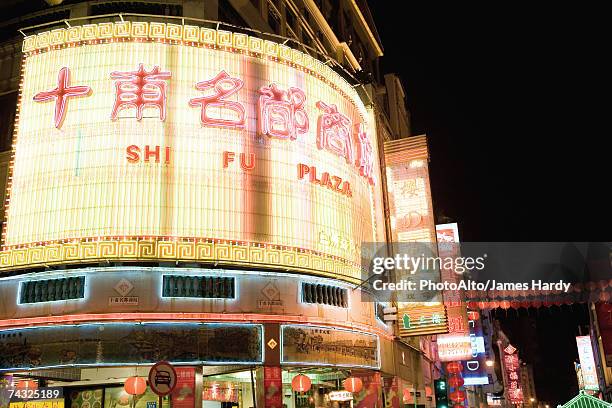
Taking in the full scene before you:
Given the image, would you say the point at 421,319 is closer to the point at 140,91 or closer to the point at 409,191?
the point at 409,191

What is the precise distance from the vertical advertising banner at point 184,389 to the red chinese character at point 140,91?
8523 millimetres

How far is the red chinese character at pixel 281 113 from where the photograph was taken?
22.4m

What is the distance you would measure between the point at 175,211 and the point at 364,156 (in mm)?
10006

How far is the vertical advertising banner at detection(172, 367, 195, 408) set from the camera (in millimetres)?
18344

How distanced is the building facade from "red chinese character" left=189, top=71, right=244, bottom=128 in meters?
0.07

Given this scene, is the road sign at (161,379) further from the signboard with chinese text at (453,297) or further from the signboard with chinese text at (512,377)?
the signboard with chinese text at (512,377)

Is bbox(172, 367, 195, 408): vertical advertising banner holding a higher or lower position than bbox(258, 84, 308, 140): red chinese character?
lower

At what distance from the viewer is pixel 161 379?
1255cm

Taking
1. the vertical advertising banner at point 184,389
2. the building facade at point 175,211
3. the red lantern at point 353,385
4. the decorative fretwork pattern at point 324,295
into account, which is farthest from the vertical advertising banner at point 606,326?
the vertical advertising banner at point 184,389

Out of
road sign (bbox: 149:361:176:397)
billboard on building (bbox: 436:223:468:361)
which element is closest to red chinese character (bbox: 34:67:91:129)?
road sign (bbox: 149:361:176:397)

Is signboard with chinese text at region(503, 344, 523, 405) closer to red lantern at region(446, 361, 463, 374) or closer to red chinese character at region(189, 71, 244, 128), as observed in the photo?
red lantern at region(446, 361, 463, 374)

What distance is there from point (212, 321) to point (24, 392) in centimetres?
639

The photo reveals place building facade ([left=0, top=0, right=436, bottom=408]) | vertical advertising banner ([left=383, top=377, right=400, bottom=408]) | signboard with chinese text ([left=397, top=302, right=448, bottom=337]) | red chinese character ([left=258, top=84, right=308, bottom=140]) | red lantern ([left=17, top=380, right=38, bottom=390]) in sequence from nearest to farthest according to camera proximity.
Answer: building facade ([left=0, top=0, right=436, bottom=408]) → red lantern ([left=17, top=380, right=38, bottom=390]) → red chinese character ([left=258, top=84, right=308, bottom=140]) → vertical advertising banner ([left=383, top=377, right=400, bottom=408]) → signboard with chinese text ([left=397, top=302, right=448, bottom=337])

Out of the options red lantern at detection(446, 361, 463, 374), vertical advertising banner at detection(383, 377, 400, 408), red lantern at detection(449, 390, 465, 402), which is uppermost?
red lantern at detection(446, 361, 463, 374)
